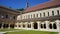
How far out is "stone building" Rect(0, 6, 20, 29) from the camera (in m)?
41.2

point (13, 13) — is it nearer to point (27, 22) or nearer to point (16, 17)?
point (16, 17)

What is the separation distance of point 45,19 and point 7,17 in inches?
775

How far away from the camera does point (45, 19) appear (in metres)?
30.2

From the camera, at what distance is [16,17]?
48125 mm

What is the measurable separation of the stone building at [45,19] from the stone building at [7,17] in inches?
88.0

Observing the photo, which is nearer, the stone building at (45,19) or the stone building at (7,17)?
the stone building at (45,19)

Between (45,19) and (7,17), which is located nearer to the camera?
(45,19)

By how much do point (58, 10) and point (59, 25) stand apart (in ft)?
22.8

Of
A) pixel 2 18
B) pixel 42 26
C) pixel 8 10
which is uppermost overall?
pixel 8 10

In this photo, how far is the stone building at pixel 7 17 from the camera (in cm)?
4116

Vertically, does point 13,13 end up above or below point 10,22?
above

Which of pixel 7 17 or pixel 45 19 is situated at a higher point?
pixel 7 17

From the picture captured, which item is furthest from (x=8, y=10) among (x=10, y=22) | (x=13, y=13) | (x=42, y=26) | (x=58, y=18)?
(x=58, y=18)

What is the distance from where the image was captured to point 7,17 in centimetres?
4534
